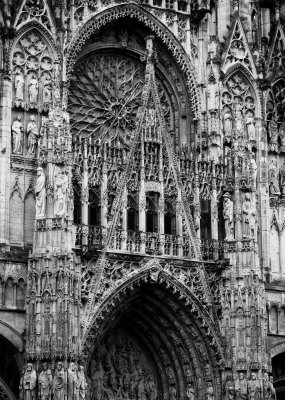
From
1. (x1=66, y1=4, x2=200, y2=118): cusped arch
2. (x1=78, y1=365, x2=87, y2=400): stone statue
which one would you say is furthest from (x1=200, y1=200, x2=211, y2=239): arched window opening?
(x1=78, y1=365, x2=87, y2=400): stone statue

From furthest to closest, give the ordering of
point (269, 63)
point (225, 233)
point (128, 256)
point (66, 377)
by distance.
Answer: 1. point (269, 63)
2. point (225, 233)
3. point (128, 256)
4. point (66, 377)

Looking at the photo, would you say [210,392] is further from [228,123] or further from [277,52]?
[277,52]

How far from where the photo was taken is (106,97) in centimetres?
3469

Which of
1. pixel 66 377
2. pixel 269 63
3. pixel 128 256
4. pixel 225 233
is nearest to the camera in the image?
pixel 66 377

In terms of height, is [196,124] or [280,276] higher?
[196,124]

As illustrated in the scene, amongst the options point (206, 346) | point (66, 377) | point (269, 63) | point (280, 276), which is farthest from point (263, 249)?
point (66, 377)

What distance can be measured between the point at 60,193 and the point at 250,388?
7839 millimetres

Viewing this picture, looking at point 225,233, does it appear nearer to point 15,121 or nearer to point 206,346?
point 206,346

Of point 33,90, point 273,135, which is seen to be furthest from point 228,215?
point 33,90

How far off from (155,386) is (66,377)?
4712mm

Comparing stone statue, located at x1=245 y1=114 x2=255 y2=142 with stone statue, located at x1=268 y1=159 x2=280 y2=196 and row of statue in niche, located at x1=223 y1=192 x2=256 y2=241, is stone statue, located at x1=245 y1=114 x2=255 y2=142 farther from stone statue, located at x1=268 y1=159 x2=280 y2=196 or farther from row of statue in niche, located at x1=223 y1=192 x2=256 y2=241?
row of statue in niche, located at x1=223 y1=192 x2=256 y2=241

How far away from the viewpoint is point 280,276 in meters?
34.8

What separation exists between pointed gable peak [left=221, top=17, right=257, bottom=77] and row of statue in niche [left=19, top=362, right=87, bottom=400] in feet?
40.5

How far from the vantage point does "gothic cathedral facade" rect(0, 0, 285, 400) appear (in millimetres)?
30031
